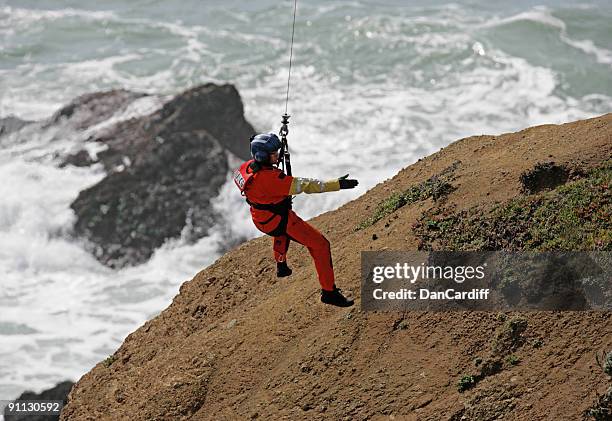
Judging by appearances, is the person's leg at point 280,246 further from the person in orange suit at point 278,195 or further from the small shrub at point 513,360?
the small shrub at point 513,360

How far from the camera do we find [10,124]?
36.8 meters

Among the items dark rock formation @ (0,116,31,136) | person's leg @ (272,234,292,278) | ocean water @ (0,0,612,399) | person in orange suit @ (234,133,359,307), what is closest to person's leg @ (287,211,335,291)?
person in orange suit @ (234,133,359,307)

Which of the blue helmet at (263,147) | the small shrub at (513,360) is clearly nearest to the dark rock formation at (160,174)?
the blue helmet at (263,147)

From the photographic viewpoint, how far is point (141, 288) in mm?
27203

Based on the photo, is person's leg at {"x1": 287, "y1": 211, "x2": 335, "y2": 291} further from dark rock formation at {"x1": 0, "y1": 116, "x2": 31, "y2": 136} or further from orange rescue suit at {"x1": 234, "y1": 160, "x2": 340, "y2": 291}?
dark rock formation at {"x1": 0, "y1": 116, "x2": 31, "y2": 136}

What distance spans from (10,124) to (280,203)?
95.2ft

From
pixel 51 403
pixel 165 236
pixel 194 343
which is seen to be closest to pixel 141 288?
pixel 165 236

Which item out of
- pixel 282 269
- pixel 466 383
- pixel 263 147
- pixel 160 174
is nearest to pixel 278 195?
pixel 263 147

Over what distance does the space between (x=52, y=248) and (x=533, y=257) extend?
22.0 m

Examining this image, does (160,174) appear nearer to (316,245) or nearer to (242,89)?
(242,89)

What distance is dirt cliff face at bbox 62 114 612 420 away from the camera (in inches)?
355

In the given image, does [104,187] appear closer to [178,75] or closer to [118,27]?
[178,75]

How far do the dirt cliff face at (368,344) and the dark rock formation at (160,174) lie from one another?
13702 mm

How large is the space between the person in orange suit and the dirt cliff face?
657 millimetres
